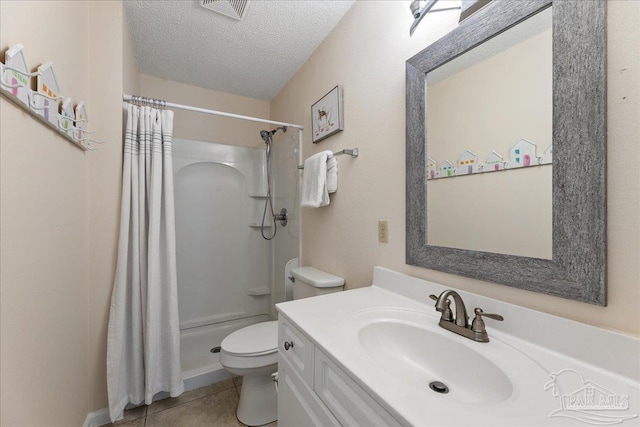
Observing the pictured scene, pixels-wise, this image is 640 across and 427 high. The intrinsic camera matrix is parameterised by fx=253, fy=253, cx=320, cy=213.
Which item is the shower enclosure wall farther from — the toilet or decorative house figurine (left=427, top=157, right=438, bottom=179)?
decorative house figurine (left=427, top=157, right=438, bottom=179)

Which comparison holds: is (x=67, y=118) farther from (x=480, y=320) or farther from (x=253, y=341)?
(x=480, y=320)

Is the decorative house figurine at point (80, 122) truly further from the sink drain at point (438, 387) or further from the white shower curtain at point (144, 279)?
the sink drain at point (438, 387)

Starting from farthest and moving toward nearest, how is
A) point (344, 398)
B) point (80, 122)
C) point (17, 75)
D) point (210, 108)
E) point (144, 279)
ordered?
point (210, 108)
point (144, 279)
point (80, 122)
point (17, 75)
point (344, 398)

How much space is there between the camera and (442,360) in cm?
77

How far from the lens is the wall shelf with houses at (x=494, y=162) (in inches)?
28.3

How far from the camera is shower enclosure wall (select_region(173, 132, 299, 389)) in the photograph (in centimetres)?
224

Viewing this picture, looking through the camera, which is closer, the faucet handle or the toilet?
the faucet handle

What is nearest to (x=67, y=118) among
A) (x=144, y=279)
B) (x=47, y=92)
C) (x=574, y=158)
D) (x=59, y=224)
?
(x=47, y=92)

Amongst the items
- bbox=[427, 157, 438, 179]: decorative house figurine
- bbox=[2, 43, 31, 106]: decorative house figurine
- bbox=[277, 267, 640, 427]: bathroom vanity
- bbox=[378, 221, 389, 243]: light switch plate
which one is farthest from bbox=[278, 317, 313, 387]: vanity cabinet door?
bbox=[2, 43, 31, 106]: decorative house figurine

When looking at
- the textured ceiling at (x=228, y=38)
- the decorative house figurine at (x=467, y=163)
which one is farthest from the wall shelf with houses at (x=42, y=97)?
the decorative house figurine at (x=467, y=163)

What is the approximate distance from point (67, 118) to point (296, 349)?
1.28m

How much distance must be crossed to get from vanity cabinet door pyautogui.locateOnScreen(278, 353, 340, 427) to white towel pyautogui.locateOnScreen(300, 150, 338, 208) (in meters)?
0.88

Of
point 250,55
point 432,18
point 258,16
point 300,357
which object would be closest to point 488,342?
point 300,357

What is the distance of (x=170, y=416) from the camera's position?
147 cm
